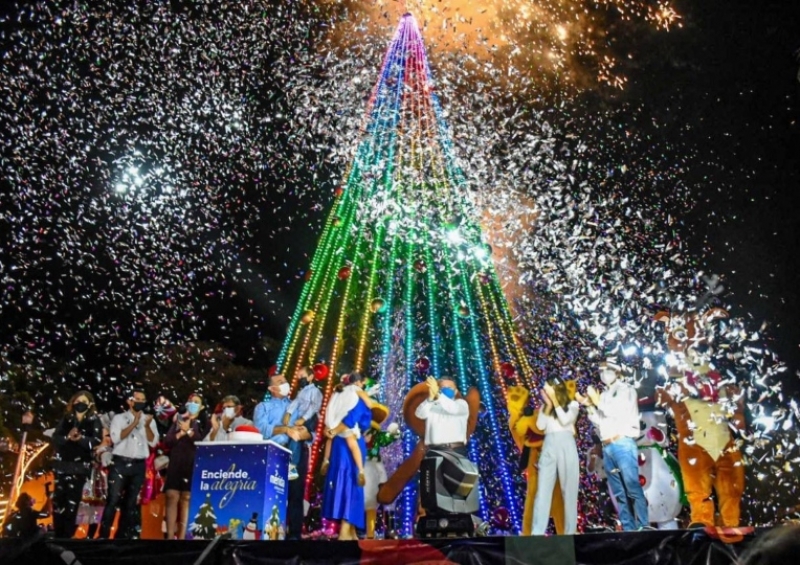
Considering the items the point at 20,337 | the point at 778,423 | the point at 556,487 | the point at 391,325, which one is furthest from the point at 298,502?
the point at 20,337

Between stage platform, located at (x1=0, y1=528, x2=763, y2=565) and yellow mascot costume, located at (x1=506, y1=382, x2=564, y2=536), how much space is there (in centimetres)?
259

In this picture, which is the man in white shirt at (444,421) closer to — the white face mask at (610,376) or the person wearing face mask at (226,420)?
the white face mask at (610,376)

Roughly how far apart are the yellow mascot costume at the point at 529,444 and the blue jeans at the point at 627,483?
2.00 feet

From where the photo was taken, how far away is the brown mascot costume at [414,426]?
8.48m

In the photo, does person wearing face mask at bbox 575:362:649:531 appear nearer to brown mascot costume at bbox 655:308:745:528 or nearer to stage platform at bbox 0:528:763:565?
brown mascot costume at bbox 655:308:745:528

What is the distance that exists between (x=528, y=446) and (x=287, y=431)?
9.01 ft

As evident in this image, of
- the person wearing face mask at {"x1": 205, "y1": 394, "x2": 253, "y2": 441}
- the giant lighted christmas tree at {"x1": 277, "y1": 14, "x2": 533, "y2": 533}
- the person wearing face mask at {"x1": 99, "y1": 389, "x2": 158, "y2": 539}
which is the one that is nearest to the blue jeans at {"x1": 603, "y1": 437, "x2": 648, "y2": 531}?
the person wearing face mask at {"x1": 205, "y1": 394, "x2": 253, "y2": 441}

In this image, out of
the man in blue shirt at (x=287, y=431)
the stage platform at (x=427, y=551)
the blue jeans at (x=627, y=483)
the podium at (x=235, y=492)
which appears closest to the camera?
the stage platform at (x=427, y=551)

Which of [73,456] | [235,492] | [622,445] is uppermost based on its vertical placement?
[73,456]

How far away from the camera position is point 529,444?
27.1ft

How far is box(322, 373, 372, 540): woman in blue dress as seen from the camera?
8.07 meters

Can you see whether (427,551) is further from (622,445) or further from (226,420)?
(226,420)

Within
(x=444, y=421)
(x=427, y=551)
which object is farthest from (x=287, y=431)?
(x=427, y=551)

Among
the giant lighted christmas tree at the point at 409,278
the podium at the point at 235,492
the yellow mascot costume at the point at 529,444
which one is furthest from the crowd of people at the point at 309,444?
the giant lighted christmas tree at the point at 409,278
